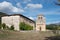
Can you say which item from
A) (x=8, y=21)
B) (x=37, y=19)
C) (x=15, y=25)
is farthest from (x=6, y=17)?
(x=37, y=19)

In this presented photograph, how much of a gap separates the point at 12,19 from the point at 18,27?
4957mm

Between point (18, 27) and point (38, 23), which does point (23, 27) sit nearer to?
point (18, 27)

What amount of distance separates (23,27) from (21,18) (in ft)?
15.2

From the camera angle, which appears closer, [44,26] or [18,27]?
[18,27]

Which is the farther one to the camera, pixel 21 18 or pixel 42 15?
pixel 42 15

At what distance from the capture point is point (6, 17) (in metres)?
66.6

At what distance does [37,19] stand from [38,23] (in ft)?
7.53

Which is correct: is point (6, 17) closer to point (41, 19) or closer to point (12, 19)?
point (12, 19)

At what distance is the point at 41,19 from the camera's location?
71875mm

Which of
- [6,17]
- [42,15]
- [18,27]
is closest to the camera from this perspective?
[18,27]

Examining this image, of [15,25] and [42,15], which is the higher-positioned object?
[42,15]

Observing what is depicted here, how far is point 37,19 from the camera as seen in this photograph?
238ft

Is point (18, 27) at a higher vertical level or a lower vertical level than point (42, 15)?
lower

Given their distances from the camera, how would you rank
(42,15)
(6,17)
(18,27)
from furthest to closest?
(42,15)
(6,17)
(18,27)
